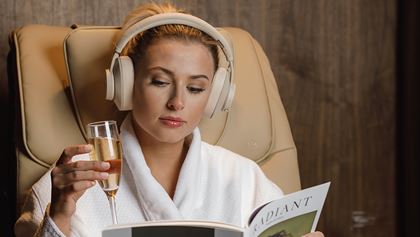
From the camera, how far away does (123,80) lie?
1593 millimetres

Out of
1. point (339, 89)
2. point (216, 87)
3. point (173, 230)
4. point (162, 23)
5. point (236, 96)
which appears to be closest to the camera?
point (173, 230)

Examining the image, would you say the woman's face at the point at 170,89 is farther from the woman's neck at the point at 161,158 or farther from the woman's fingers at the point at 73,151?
the woman's fingers at the point at 73,151

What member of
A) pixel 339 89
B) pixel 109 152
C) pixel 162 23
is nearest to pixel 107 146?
pixel 109 152

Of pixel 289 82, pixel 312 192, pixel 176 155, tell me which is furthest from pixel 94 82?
pixel 289 82

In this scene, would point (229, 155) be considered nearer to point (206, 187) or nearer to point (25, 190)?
point (206, 187)

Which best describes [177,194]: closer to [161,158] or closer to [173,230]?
[161,158]

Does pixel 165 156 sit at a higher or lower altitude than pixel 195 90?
lower

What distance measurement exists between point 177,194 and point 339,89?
937 millimetres

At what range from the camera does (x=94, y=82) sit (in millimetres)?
1741

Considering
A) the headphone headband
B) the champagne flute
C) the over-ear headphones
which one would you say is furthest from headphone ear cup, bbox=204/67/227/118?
the champagne flute

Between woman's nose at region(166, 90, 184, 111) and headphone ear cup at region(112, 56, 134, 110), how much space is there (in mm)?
94

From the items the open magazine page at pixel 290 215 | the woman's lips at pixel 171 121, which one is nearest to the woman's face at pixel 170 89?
the woman's lips at pixel 171 121

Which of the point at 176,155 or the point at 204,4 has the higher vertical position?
the point at 204,4

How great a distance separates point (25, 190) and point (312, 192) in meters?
0.72
